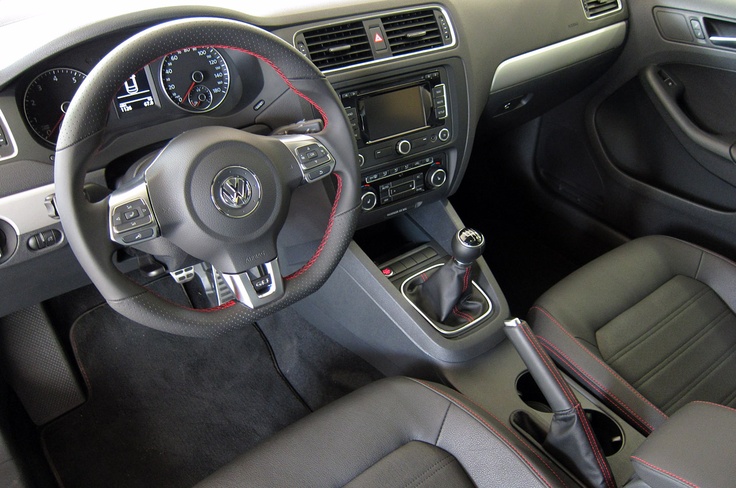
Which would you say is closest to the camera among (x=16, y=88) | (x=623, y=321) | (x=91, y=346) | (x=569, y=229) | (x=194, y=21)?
(x=194, y=21)

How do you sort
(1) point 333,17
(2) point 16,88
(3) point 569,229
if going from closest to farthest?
1. (2) point 16,88
2. (1) point 333,17
3. (3) point 569,229

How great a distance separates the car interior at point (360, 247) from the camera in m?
0.87

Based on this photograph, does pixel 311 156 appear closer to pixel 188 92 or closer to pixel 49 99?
pixel 188 92

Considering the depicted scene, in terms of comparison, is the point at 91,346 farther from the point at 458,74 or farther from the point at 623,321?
the point at 623,321

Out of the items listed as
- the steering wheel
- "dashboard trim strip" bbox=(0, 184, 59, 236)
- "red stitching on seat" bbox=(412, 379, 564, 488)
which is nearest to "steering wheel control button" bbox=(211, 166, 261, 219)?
the steering wheel

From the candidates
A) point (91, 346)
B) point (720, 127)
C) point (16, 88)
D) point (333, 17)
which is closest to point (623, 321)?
point (720, 127)

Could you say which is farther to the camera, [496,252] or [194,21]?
[496,252]

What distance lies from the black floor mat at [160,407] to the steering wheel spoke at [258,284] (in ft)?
2.56

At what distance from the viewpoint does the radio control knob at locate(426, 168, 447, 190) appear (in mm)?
1447

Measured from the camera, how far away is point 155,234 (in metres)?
0.84

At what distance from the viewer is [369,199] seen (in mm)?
1371

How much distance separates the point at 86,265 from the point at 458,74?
0.92 m

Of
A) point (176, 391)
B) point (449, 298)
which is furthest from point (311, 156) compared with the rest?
point (176, 391)

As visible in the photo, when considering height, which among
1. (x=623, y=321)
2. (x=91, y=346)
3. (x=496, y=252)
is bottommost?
(x=496, y=252)
